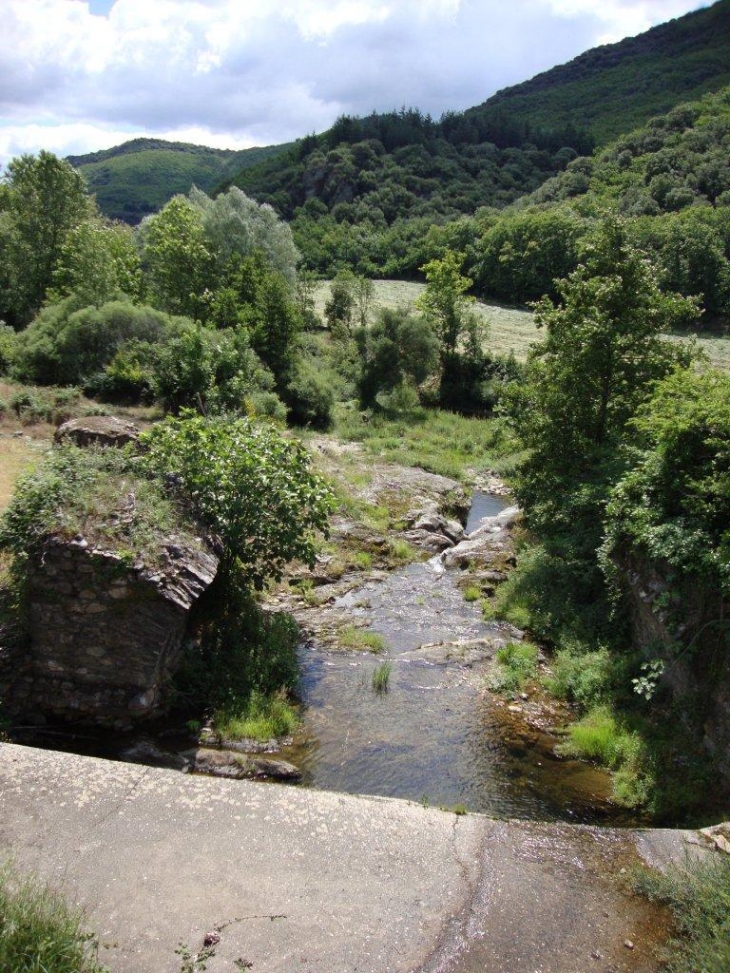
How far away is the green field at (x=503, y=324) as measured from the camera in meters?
46.0

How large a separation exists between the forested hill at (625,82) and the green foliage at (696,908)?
134636mm

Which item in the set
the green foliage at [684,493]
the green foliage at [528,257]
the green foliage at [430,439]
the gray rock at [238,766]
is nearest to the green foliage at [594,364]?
the green foliage at [684,493]

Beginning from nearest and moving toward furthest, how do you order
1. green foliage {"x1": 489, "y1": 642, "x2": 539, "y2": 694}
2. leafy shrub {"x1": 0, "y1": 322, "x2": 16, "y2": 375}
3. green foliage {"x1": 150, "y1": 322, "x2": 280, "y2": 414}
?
green foliage {"x1": 489, "y1": 642, "x2": 539, "y2": 694} < green foliage {"x1": 150, "y1": 322, "x2": 280, "y2": 414} < leafy shrub {"x1": 0, "y1": 322, "x2": 16, "y2": 375}

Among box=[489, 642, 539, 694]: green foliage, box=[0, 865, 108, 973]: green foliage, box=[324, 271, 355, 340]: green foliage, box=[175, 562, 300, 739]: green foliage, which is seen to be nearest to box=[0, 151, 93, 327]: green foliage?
box=[324, 271, 355, 340]: green foliage

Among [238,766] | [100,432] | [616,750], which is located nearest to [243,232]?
[100,432]

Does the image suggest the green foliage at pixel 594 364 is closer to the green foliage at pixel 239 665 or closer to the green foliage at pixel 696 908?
A: the green foliage at pixel 239 665

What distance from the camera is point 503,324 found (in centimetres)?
5884

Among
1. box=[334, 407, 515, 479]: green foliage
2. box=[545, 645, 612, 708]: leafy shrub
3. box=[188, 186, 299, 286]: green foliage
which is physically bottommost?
box=[545, 645, 612, 708]: leafy shrub

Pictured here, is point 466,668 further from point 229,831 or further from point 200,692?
point 229,831

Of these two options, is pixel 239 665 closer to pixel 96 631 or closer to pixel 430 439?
pixel 96 631

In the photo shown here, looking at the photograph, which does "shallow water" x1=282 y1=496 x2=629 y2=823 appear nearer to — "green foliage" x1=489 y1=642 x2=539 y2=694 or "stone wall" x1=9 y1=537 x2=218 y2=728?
"green foliage" x1=489 y1=642 x2=539 y2=694

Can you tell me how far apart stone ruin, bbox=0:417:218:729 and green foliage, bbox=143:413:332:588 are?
184 centimetres

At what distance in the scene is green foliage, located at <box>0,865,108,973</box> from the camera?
4.62 m

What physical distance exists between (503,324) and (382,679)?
51.4 m
